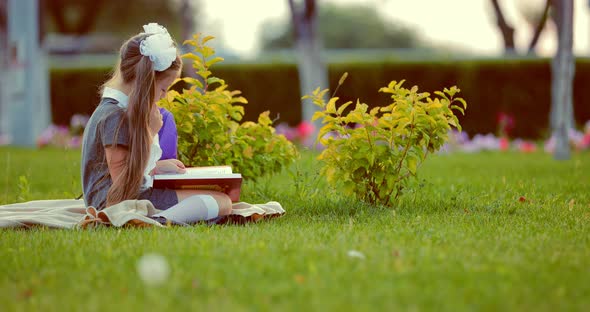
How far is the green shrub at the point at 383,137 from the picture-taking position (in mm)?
5035

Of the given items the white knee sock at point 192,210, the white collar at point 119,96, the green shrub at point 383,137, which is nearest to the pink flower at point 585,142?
the green shrub at point 383,137

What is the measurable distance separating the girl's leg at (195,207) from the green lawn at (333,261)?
0.27m

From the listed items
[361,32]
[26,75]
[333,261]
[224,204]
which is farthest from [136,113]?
[361,32]

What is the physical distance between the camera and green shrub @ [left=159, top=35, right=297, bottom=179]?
566 cm

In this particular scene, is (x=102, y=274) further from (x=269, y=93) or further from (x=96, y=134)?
(x=269, y=93)

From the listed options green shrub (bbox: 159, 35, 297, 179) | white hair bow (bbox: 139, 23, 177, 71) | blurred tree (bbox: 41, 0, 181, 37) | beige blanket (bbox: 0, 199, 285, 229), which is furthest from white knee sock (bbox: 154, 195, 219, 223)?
blurred tree (bbox: 41, 0, 181, 37)

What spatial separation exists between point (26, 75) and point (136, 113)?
10.1m

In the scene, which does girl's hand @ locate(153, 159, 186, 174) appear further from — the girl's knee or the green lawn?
the green lawn

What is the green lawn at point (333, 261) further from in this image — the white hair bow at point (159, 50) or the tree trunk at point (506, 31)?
the tree trunk at point (506, 31)

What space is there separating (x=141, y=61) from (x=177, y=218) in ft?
3.08

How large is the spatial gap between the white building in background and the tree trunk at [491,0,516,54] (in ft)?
28.0

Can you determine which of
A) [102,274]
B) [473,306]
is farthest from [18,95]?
[473,306]

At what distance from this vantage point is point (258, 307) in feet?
9.15

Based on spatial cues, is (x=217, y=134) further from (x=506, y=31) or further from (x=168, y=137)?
(x=506, y=31)
